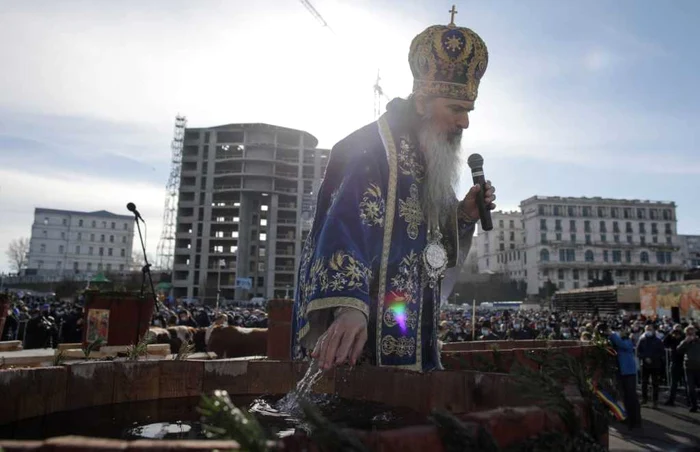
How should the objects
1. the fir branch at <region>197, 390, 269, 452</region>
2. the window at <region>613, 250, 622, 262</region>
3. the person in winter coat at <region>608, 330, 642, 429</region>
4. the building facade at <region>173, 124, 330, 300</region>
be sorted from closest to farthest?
the fir branch at <region>197, 390, 269, 452</region> < the person in winter coat at <region>608, 330, 642, 429</region> < the building facade at <region>173, 124, 330, 300</region> < the window at <region>613, 250, 622, 262</region>

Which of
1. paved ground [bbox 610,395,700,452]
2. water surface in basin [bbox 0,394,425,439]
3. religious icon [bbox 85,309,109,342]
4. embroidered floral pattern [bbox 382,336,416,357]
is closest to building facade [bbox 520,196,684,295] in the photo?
paved ground [bbox 610,395,700,452]

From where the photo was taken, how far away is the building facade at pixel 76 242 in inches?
3976

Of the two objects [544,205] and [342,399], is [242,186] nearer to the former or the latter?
[544,205]

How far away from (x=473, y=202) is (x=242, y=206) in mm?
72840

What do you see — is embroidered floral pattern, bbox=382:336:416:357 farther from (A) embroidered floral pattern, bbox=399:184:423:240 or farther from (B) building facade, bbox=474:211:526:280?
(B) building facade, bbox=474:211:526:280

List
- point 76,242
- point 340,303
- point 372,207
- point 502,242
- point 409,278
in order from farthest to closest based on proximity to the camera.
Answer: point 502,242 → point 76,242 → point 409,278 → point 372,207 → point 340,303

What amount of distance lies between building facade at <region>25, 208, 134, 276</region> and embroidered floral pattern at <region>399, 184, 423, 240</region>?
108926 millimetres

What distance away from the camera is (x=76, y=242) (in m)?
103

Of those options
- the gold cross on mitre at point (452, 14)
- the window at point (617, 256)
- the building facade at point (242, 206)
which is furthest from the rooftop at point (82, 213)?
the gold cross on mitre at point (452, 14)

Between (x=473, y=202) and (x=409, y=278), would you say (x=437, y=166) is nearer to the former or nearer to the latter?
(x=473, y=202)

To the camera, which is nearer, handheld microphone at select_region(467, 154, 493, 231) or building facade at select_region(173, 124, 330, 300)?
handheld microphone at select_region(467, 154, 493, 231)

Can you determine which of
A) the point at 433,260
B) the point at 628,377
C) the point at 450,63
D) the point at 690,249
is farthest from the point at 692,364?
the point at 690,249

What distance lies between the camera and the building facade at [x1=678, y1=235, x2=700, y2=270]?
120m

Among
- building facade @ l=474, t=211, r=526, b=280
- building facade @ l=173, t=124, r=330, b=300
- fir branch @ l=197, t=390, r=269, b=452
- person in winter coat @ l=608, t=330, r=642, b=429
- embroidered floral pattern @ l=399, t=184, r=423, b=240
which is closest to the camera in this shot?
fir branch @ l=197, t=390, r=269, b=452
